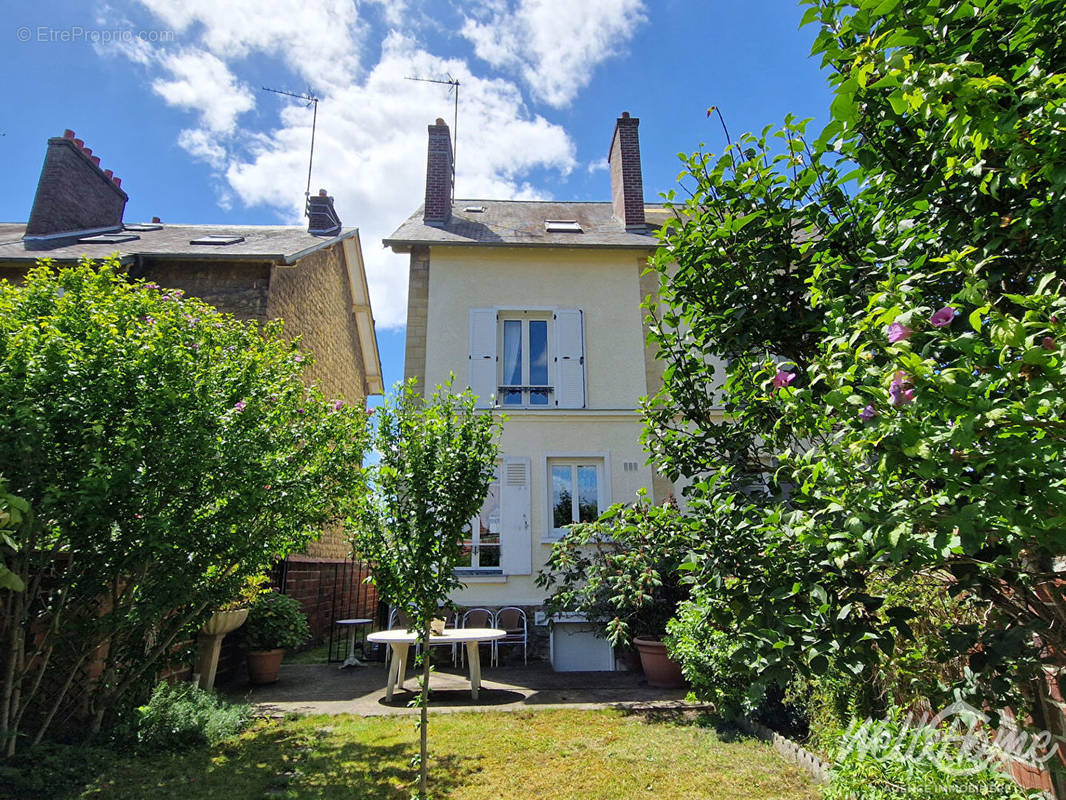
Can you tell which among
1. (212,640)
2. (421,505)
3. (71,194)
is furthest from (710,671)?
(71,194)

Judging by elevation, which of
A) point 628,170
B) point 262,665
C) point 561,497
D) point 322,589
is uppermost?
point 628,170

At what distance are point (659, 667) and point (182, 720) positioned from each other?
5.17 m

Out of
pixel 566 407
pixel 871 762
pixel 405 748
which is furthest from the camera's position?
pixel 566 407

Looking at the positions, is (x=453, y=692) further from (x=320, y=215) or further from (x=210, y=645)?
(x=320, y=215)

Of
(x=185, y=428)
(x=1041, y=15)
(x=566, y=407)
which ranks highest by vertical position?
(x=566, y=407)

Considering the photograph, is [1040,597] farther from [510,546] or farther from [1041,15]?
[510,546]

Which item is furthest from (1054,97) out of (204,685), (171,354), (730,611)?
(204,685)

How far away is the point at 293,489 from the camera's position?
5.10 m

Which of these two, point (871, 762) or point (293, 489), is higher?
point (293, 489)

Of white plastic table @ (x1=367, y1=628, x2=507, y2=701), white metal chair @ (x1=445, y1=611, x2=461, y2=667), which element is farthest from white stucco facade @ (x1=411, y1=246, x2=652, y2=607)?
white plastic table @ (x1=367, y1=628, x2=507, y2=701)

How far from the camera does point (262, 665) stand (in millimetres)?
7246

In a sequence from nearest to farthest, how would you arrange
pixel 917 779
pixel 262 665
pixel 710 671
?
pixel 917 779 < pixel 710 671 < pixel 262 665

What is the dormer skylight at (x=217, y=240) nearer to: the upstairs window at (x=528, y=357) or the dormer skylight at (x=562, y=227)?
the upstairs window at (x=528, y=357)

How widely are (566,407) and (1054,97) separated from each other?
8627 mm
